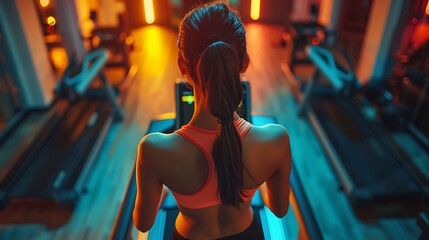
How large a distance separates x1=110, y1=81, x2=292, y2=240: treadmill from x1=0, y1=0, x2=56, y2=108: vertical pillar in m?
2.35

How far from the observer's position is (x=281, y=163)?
40.2 inches

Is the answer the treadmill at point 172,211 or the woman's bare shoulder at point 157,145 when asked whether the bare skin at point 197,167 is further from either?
the treadmill at point 172,211

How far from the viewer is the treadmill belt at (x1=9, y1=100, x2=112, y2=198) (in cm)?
257

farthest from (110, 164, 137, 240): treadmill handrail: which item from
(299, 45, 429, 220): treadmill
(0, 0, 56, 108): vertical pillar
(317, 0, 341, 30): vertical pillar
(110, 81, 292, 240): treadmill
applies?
(317, 0, 341, 30): vertical pillar

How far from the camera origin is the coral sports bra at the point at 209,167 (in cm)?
94

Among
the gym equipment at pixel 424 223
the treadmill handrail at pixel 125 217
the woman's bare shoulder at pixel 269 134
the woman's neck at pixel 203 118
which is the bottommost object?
the gym equipment at pixel 424 223

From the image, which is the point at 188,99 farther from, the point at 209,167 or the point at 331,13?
the point at 331,13

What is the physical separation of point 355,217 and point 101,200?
201cm

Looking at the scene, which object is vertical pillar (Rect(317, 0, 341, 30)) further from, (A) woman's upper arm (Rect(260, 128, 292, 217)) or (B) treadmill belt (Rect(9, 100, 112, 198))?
(A) woman's upper arm (Rect(260, 128, 292, 217))

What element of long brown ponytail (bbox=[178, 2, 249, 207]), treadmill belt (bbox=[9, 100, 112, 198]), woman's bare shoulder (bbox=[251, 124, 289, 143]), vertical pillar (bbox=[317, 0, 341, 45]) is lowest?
treadmill belt (bbox=[9, 100, 112, 198])

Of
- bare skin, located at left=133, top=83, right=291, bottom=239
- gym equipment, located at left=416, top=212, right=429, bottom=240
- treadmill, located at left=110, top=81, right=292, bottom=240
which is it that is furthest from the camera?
gym equipment, located at left=416, top=212, right=429, bottom=240

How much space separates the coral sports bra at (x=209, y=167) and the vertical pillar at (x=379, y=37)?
3439 mm

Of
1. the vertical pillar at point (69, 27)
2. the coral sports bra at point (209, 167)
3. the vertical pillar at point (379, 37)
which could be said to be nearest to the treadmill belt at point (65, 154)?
the vertical pillar at point (69, 27)

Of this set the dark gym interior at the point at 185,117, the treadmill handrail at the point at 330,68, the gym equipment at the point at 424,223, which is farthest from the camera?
the treadmill handrail at the point at 330,68
